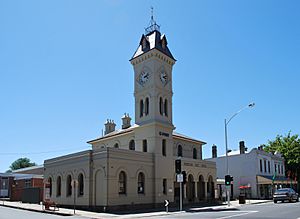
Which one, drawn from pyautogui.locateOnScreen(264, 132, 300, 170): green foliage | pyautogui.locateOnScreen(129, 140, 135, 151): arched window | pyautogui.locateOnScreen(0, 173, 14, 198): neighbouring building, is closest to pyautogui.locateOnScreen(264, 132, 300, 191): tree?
pyautogui.locateOnScreen(264, 132, 300, 170): green foliage

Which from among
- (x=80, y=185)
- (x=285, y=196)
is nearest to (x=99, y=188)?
(x=80, y=185)

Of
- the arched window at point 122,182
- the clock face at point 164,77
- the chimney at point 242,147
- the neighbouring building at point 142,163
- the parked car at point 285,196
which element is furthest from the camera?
the chimney at point 242,147

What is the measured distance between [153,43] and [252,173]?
91.7ft

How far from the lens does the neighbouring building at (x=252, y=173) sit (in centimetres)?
5184

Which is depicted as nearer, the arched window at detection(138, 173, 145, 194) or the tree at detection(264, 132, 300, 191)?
→ the arched window at detection(138, 173, 145, 194)

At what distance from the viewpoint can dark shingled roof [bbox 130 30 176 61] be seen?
3591 cm

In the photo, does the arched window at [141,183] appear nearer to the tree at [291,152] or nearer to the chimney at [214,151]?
→ the chimney at [214,151]

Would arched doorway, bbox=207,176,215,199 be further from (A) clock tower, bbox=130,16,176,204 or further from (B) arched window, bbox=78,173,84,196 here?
(B) arched window, bbox=78,173,84,196

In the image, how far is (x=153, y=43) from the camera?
35.9 m

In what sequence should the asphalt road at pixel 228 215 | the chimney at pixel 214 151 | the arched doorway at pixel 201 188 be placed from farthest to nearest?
the chimney at pixel 214 151 → the arched doorway at pixel 201 188 → the asphalt road at pixel 228 215

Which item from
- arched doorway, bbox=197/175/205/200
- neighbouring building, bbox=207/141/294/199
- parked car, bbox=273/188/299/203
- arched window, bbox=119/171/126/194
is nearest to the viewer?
→ arched window, bbox=119/171/126/194

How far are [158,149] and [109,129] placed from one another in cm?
1580

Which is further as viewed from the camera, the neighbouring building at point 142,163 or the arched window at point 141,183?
the arched window at point 141,183

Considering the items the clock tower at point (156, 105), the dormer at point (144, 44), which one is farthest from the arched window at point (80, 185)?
the dormer at point (144, 44)
